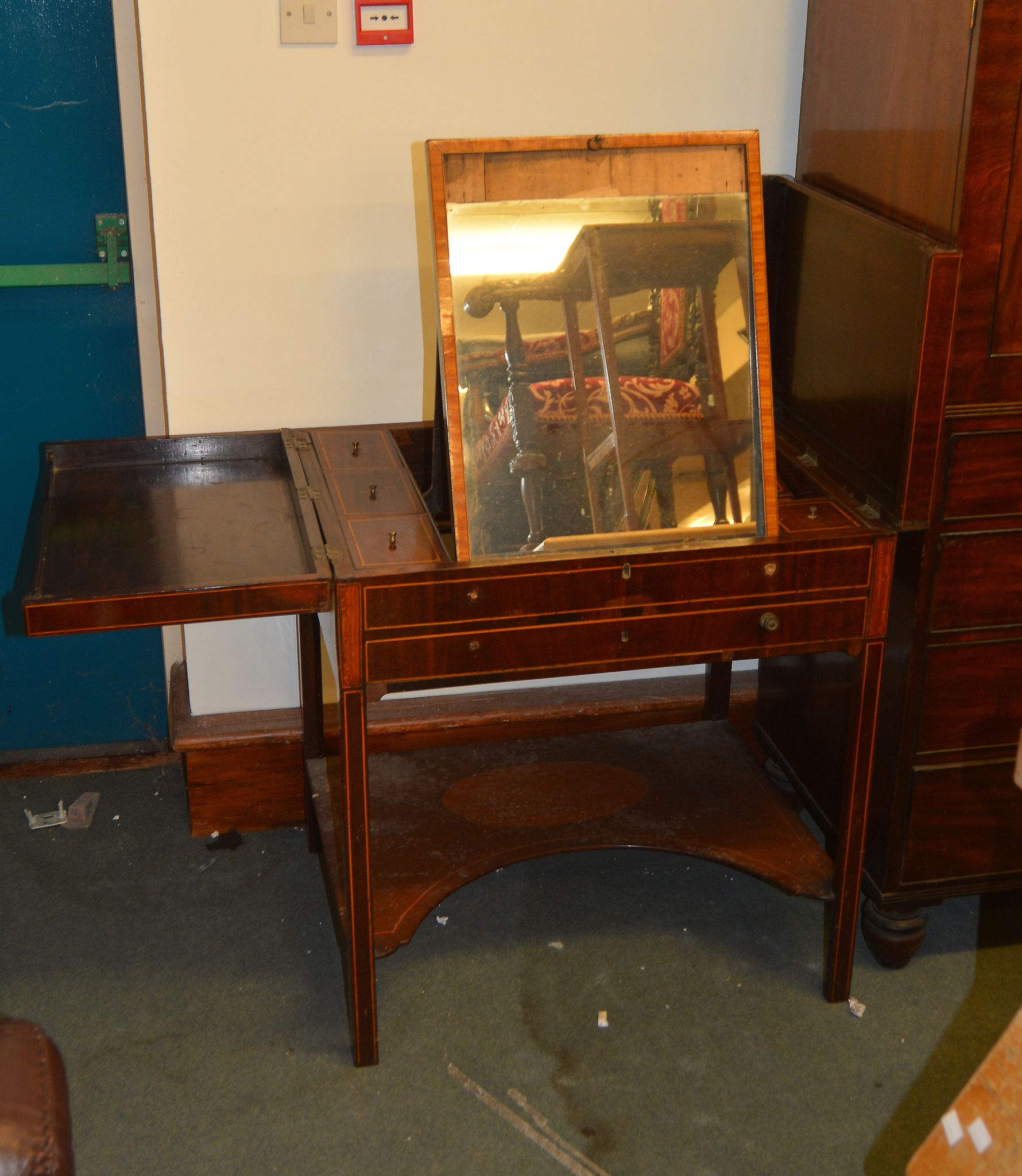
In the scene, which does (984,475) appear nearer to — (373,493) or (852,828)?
(852,828)

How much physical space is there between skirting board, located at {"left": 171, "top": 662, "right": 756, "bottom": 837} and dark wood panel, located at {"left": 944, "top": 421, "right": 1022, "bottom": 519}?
2.90ft

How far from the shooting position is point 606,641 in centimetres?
190

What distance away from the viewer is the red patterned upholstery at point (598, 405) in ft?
6.07

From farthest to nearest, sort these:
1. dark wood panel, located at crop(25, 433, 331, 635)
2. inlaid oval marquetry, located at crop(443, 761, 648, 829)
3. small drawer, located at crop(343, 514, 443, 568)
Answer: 1. inlaid oval marquetry, located at crop(443, 761, 648, 829)
2. small drawer, located at crop(343, 514, 443, 568)
3. dark wood panel, located at crop(25, 433, 331, 635)

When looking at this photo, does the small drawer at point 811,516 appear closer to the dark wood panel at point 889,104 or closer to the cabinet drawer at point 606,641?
the cabinet drawer at point 606,641

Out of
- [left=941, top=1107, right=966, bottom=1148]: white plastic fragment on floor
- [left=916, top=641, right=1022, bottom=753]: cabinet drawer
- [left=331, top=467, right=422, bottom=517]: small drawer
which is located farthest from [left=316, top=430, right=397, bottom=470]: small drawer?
[left=941, top=1107, right=966, bottom=1148]: white plastic fragment on floor

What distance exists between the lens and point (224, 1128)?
1.98 meters

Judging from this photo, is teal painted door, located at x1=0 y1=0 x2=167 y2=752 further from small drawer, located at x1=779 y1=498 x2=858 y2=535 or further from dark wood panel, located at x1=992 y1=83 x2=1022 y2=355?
dark wood panel, located at x1=992 y1=83 x2=1022 y2=355

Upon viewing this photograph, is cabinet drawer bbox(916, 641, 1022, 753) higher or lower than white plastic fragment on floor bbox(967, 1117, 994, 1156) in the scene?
lower

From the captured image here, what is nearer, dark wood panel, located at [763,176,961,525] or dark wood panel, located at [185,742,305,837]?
dark wood panel, located at [763,176,961,525]

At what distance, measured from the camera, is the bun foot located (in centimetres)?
229

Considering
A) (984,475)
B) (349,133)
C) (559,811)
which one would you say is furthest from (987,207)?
(559,811)

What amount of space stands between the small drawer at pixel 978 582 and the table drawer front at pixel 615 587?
0.66ft

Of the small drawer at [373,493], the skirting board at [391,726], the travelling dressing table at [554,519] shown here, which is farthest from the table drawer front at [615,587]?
the skirting board at [391,726]
